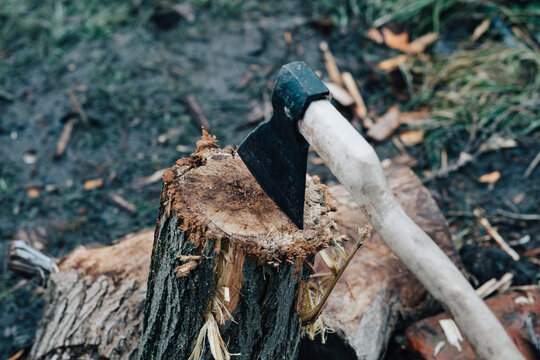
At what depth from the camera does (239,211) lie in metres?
1.63

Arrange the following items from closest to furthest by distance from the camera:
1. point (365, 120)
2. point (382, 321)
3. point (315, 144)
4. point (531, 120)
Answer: point (315, 144)
point (382, 321)
point (531, 120)
point (365, 120)

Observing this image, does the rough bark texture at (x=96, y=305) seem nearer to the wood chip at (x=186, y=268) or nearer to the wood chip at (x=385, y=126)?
the wood chip at (x=186, y=268)

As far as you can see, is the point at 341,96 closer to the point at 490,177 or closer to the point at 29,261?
the point at 490,177

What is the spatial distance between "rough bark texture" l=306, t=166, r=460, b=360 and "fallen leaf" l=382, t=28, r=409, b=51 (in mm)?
2674

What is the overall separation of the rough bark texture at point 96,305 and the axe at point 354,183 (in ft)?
3.62

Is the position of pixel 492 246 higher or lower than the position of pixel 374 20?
lower

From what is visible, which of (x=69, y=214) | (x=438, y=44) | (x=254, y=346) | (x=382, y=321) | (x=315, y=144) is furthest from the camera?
(x=438, y=44)

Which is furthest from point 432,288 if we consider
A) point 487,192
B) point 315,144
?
point 487,192

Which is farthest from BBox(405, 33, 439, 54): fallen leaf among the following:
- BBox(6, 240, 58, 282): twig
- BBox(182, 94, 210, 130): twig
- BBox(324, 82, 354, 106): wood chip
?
BBox(6, 240, 58, 282): twig

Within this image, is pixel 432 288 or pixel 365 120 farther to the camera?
pixel 365 120

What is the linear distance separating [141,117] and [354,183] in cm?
332

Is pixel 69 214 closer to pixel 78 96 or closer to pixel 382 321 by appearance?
pixel 78 96

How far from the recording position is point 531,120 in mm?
3941

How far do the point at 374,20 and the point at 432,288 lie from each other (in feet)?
14.5
